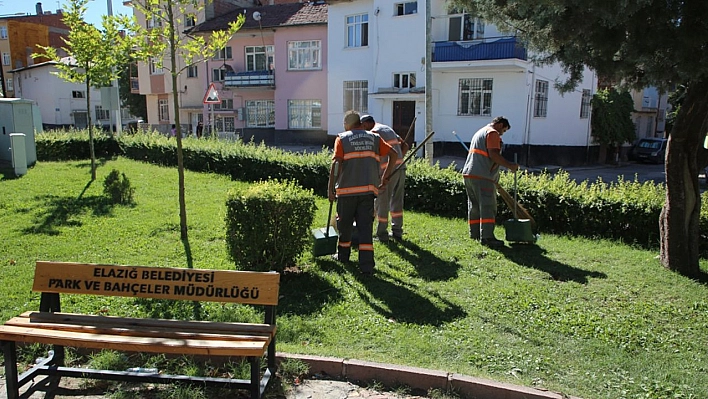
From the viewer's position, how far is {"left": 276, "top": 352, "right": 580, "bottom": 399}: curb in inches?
146

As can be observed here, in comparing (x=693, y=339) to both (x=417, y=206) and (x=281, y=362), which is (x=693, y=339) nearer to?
(x=281, y=362)

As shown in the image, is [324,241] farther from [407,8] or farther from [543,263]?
[407,8]

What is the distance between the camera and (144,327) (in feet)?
12.3

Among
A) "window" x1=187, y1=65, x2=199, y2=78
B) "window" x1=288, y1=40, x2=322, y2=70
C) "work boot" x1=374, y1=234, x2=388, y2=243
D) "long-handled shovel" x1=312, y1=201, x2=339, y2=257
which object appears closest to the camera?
"long-handled shovel" x1=312, y1=201, x2=339, y2=257

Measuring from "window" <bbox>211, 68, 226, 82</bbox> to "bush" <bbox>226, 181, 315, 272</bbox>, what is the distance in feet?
95.2

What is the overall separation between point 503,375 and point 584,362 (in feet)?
2.34

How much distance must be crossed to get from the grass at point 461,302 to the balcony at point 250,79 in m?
22.4

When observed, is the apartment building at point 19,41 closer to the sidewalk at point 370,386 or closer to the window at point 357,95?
the window at point 357,95

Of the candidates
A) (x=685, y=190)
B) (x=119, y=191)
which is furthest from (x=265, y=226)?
(x=119, y=191)

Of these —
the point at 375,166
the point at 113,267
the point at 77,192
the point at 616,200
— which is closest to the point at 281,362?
the point at 113,267

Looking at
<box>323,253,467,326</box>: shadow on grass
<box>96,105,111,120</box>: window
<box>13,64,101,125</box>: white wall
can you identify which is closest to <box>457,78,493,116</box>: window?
<box>323,253,467,326</box>: shadow on grass

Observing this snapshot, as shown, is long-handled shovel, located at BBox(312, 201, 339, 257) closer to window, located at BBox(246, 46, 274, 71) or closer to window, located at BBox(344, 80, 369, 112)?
window, located at BBox(344, 80, 369, 112)

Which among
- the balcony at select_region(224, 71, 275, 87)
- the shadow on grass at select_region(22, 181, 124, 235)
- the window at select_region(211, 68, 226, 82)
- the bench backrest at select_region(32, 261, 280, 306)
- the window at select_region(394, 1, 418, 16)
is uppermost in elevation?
the window at select_region(394, 1, 418, 16)

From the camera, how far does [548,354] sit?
4293mm
